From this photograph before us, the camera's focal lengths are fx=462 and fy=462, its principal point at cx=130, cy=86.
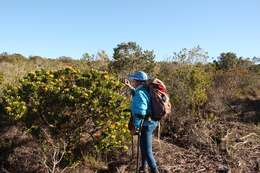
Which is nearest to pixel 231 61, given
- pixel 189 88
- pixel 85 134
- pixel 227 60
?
pixel 227 60

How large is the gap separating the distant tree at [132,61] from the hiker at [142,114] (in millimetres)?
5251

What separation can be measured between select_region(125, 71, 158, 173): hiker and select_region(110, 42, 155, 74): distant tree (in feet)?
17.2

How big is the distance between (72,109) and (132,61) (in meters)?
5.47

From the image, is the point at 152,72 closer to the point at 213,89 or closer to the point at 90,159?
the point at 213,89

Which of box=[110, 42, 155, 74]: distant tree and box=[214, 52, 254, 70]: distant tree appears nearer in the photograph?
box=[110, 42, 155, 74]: distant tree

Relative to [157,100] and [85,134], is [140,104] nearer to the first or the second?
[157,100]

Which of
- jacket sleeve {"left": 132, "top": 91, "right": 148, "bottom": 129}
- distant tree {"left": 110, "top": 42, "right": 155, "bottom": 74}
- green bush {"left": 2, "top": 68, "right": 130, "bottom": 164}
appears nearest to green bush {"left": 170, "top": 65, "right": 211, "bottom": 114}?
distant tree {"left": 110, "top": 42, "right": 155, "bottom": 74}

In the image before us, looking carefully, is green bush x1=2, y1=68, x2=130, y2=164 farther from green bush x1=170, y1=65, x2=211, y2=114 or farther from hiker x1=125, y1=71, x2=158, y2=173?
green bush x1=170, y1=65, x2=211, y2=114

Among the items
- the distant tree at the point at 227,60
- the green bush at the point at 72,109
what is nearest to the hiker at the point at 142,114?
the green bush at the point at 72,109

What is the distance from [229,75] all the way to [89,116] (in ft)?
32.8

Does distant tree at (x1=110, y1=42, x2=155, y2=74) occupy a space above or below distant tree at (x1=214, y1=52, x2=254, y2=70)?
below

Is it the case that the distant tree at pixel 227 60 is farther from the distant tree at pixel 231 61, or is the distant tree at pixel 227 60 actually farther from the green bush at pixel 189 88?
the green bush at pixel 189 88

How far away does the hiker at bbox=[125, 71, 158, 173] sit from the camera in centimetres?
695

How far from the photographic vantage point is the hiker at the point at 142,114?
695 cm
